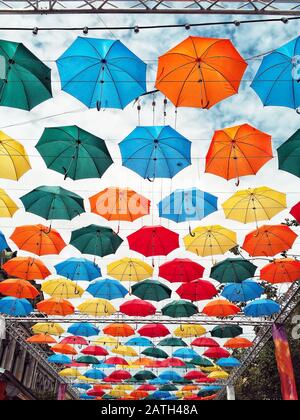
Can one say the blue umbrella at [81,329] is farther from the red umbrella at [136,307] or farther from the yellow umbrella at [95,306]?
the red umbrella at [136,307]

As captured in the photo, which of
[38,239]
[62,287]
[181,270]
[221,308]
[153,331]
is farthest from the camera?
[153,331]

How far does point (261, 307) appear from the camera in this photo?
1441cm

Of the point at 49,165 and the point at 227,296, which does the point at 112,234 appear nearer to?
the point at 49,165

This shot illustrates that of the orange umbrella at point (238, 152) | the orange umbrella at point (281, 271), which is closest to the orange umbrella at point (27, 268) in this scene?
the orange umbrella at point (238, 152)

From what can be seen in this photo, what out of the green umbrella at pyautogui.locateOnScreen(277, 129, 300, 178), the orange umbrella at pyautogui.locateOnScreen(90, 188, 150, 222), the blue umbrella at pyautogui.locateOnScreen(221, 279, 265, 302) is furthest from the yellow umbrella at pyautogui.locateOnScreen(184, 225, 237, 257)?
the green umbrella at pyautogui.locateOnScreen(277, 129, 300, 178)

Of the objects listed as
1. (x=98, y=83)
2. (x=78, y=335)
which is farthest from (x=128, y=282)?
(x=98, y=83)

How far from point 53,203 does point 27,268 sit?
331 centimetres

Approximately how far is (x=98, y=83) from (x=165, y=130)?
1.53 meters

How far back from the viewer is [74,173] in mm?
8641

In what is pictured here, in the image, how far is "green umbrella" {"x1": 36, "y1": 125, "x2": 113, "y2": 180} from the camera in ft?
26.1

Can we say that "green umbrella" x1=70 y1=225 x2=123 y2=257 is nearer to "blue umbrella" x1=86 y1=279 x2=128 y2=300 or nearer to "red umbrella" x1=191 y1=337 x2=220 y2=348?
"blue umbrella" x1=86 y1=279 x2=128 y2=300

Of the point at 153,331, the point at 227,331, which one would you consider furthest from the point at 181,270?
the point at 227,331

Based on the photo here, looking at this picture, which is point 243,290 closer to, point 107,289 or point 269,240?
point 269,240

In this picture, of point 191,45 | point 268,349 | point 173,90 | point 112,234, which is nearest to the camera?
point 191,45
